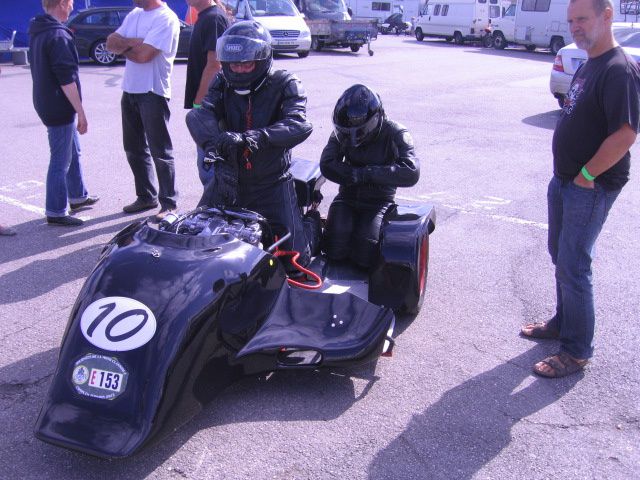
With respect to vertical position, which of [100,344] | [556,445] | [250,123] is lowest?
[556,445]

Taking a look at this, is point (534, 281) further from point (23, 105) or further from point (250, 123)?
point (23, 105)

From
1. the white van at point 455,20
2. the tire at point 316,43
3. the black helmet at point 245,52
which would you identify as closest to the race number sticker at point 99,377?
the black helmet at point 245,52

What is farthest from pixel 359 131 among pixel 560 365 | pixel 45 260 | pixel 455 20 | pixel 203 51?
pixel 455 20

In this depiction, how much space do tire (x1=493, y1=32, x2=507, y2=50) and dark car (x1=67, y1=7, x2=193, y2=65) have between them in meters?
16.3

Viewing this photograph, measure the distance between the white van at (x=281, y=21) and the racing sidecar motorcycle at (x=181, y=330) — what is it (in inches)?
679

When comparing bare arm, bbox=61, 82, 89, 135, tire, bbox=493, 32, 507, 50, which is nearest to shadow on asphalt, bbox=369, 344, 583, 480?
bare arm, bbox=61, 82, 89, 135

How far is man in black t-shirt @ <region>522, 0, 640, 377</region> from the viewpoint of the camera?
3338 mm

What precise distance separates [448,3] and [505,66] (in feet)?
41.9

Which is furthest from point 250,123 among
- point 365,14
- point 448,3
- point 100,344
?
point 365,14

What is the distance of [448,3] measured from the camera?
108ft

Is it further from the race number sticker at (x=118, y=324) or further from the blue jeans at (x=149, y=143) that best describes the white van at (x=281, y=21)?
the race number sticker at (x=118, y=324)

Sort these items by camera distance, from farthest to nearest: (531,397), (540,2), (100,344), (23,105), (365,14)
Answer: (365,14) → (540,2) → (23,105) → (531,397) → (100,344)

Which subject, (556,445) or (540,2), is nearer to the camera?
(556,445)

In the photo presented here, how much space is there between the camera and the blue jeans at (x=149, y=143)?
616 cm
